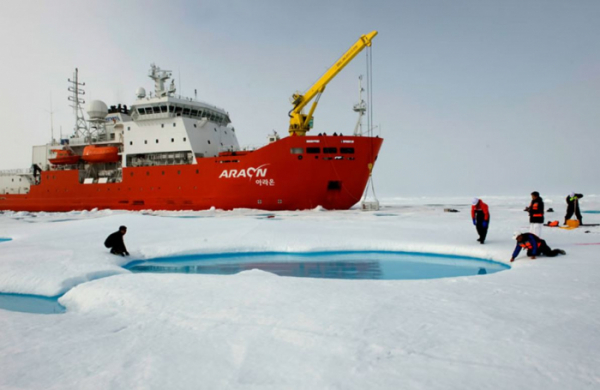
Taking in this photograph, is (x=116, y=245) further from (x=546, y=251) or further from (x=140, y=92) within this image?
(x=140, y=92)

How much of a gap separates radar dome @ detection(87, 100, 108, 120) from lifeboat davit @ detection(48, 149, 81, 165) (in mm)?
3376

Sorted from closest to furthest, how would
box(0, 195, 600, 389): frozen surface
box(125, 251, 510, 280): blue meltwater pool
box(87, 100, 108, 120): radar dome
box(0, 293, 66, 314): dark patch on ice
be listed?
box(0, 195, 600, 389): frozen surface
box(0, 293, 66, 314): dark patch on ice
box(125, 251, 510, 280): blue meltwater pool
box(87, 100, 108, 120): radar dome

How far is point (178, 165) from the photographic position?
20672 mm

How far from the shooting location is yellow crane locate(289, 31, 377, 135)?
20.0 m

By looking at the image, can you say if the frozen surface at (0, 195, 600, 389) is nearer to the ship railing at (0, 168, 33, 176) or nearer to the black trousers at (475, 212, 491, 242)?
the black trousers at (475, 212, 491, 242)

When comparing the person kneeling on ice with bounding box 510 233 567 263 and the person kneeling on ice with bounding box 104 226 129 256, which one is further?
the person kneeling on ice with bounding box 104 226 129 256

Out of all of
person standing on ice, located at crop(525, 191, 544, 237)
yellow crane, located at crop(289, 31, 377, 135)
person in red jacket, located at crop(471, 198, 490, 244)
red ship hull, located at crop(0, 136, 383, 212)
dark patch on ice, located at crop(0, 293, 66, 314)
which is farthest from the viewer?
yellow crane, located at crop(289, 31, 377, 135)

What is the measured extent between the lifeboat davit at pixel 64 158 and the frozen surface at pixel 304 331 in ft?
71.3

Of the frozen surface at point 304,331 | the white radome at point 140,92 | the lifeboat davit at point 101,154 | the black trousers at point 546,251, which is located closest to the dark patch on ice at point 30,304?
the frozen surface at point 304,331

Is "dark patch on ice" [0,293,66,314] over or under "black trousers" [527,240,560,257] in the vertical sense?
under

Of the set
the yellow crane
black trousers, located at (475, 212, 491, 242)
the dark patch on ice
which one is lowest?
the dark patch on ice

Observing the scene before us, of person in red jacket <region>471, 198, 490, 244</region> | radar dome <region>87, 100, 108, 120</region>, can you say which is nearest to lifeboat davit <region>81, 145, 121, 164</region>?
radar dome <region>87, 100, 108, 120</region>

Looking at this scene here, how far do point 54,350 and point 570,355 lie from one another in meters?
4.18

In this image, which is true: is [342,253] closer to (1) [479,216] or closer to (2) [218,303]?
(1) [479,216]
